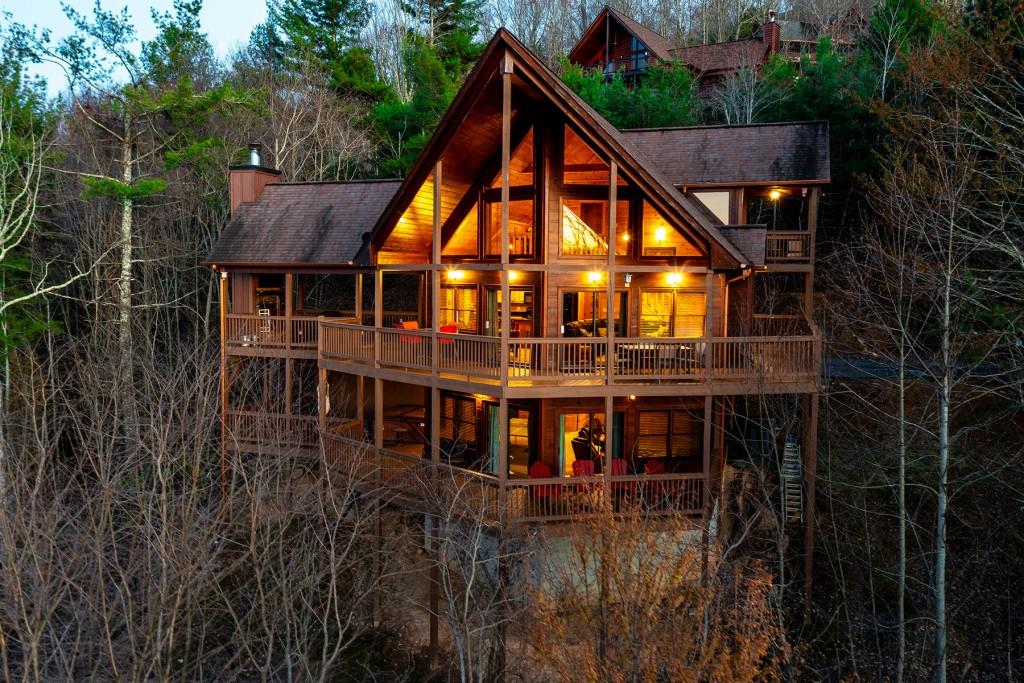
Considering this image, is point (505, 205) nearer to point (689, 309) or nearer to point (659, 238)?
point (659, 238)

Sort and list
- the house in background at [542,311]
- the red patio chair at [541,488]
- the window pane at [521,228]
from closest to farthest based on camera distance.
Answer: the red patio chair at [541,488] → the house in background at [542,311] → the window pane at [521,228]

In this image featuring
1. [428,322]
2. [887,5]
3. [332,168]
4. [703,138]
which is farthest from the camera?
[332,168]

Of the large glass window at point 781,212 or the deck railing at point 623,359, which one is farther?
the large glass window at point 781,212

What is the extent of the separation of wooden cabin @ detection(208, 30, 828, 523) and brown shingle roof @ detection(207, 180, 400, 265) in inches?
2.7

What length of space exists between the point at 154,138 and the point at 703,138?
2333 centimetres

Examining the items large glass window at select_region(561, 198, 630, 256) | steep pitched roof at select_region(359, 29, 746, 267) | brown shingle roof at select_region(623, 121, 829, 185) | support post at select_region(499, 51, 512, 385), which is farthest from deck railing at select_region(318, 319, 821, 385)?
brown shingle roof at select_region(623, 121, 829, 185)

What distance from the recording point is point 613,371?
1512cm

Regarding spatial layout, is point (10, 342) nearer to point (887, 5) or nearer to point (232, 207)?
point (232, 207)

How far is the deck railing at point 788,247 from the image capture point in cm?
2097

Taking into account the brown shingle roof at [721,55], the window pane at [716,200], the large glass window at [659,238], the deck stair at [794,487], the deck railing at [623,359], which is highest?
the brown shingle roof at [721,55]

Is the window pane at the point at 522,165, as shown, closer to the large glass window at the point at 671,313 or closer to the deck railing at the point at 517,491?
the large glass window at the point at 671,313

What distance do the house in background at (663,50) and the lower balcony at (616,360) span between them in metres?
24.8

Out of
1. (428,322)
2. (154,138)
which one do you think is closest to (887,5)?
(428,322)

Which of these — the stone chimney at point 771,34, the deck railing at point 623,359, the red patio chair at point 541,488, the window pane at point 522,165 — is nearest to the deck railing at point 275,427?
the deck railing at point 623,359
